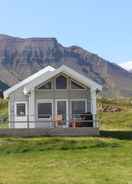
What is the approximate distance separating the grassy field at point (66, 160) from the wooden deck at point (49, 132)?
142 cm

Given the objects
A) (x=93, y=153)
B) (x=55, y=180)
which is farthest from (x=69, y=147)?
(x=55, y=180)

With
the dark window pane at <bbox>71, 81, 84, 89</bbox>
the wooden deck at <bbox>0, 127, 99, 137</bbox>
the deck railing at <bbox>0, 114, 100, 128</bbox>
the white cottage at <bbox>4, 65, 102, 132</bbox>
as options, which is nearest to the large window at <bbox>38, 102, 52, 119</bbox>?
the white cottage at <bbox>4, 65, 102, 132</bbox>

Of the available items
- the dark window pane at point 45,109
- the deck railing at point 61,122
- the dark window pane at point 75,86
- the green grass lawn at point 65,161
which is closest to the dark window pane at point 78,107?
the deck railing at point 61,122

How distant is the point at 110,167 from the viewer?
2002cm

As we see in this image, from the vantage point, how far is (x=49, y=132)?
104 feet

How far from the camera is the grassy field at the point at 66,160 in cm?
1722

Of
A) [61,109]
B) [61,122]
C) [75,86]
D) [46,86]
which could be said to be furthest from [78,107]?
[46,86]

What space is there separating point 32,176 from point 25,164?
3.51 meters

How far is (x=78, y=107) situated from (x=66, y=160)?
13.8m

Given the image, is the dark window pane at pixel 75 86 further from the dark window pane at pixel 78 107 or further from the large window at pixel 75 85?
the dark window pane at pixel 78 107

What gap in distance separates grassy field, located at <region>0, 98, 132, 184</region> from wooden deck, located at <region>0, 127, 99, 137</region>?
142 cm

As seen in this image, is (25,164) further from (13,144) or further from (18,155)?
(13,144)

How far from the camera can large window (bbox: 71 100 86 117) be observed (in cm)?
3573

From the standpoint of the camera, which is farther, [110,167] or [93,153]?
[93,153]
